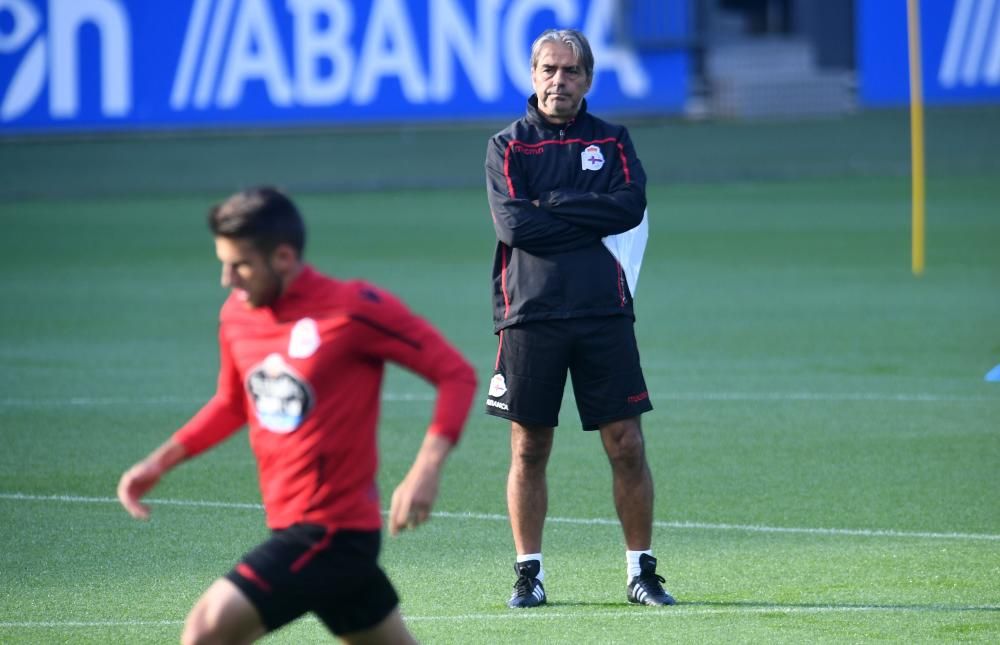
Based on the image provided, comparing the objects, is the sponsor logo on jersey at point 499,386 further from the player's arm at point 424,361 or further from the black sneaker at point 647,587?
the player's arm at point 424,361

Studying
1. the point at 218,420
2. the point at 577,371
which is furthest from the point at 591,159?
the point at 218,420

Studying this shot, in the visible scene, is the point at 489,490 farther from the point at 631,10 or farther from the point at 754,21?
the point at 754,21

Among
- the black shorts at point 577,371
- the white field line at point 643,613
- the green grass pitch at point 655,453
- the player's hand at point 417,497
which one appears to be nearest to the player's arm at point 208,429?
the player's hand at point 417,497

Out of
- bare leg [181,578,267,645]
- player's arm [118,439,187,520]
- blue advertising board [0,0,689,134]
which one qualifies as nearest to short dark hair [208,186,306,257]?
player's arm [118,439,187,520]

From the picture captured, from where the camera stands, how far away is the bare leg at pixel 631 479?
723 cm

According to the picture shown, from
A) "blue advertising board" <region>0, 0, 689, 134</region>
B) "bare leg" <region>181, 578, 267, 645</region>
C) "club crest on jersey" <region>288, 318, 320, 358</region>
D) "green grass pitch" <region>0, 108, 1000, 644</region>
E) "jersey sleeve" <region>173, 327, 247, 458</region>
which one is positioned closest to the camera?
"bare leg" <region>181, 578, 267, 645</region>

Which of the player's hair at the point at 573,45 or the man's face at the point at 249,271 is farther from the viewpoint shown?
the player's hair at the point at 573,45

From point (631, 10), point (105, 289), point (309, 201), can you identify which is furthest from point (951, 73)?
point (105, 289)

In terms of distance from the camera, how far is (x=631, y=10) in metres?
28.1

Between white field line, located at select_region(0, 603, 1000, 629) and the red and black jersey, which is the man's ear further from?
white field line, located at select_region(0, 603, 1000, 629)

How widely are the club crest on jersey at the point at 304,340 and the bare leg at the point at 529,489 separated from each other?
2.42 m

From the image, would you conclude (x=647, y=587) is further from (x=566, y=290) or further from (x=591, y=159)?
(x=591, y=159)

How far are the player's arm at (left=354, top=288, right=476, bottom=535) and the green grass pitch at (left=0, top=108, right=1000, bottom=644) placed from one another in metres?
1.99

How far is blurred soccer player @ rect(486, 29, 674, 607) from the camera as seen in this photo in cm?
720
